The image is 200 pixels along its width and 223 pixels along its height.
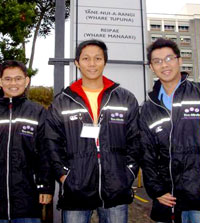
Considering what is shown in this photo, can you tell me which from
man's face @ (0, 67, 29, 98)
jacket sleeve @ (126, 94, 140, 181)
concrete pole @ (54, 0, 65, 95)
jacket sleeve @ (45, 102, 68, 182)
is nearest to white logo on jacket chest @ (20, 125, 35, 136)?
jacket sleeve @ (45, 102, 68, 182)

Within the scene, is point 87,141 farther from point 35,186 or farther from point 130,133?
point 35,186

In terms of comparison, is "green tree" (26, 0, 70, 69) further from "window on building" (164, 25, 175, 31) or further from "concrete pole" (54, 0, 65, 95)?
"window on building" (164, 25, 175, 31)

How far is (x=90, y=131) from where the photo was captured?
2.37 m

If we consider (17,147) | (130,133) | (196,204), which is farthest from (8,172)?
(196,204)

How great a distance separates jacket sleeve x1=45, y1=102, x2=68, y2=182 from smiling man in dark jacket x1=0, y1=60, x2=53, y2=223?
181 millimetres

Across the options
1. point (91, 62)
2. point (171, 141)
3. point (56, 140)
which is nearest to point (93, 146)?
point (56, 140)

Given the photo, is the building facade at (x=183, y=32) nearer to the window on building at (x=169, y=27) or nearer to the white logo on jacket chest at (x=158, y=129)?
the window on building at (x=169, y=27)

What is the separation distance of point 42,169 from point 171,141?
112cm

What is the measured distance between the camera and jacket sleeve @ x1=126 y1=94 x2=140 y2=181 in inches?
93.8

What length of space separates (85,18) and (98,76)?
5.81 ft

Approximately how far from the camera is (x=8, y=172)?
239 cm

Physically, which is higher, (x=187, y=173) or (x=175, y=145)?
(x=175, y=145)

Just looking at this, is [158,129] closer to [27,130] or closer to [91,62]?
[91,62]

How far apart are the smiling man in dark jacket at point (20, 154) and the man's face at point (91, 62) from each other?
558 millimetres
